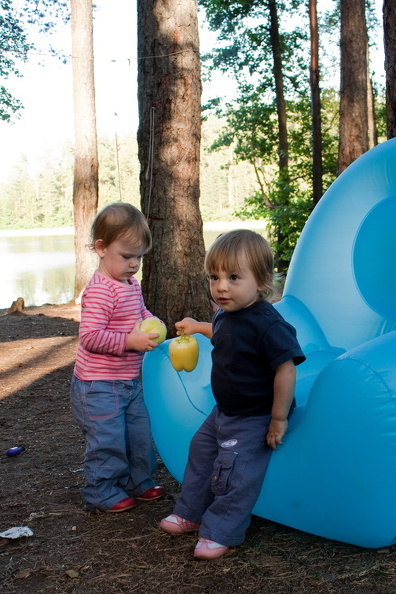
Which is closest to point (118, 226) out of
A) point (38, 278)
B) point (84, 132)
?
point (84, 132)

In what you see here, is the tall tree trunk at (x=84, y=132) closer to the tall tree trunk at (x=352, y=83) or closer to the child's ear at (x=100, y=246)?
the tall tree trunk at (x=352, y=83)

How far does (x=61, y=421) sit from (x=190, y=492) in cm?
190

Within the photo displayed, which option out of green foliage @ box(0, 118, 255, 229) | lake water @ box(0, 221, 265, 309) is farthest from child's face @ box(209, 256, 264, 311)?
green foliage @ box(0, 118, 255, 229)

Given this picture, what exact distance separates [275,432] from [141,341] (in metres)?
0.67

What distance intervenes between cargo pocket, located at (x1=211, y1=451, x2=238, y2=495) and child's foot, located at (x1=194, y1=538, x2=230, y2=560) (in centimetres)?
17

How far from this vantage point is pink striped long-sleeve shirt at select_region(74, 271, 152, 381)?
2.73 m

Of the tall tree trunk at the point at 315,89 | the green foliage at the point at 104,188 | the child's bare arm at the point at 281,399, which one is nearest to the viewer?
the child's bare arm at the point at 281,399

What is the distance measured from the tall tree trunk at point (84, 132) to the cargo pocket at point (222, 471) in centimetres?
920

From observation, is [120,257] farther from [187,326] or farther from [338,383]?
[338,383]

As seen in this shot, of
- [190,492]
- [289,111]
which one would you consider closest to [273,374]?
[190,492]

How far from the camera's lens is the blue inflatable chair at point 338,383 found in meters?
2.15

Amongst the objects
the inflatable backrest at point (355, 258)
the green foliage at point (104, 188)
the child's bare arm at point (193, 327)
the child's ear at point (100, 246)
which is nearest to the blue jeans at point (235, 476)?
the child's bare arm at point (193, 327)

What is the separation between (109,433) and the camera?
110 inches

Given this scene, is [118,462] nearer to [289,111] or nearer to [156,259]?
[156,259]
